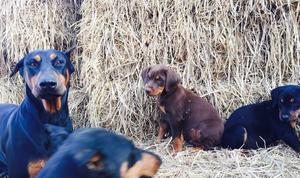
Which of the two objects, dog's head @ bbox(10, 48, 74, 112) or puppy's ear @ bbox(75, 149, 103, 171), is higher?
dog's head @ bbox(10, 48, 74, 112)

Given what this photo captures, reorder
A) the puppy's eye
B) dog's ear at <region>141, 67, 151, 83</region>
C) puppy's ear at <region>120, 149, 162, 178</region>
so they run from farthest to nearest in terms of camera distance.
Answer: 1. dog's ear at <region>141, 67, 151, 83</region>
2. the puppy's eye
3. puppy's ear at <region>120, 149, 162, 178</region>

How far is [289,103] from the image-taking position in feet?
15.1

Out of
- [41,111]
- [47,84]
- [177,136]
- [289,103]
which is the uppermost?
[47,84]

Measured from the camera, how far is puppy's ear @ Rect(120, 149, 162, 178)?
7.77 feet

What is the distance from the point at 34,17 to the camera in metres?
6.03

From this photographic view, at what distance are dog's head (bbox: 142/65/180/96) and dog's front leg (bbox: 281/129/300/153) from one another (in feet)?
4.25

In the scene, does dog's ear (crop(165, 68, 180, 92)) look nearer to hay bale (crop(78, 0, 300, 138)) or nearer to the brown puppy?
the brown puppy

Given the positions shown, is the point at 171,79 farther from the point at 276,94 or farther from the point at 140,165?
the point at 140,165

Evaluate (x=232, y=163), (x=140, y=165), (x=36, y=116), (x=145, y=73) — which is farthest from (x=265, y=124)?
(x=140, y=165)

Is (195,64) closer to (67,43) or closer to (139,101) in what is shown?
(139,101)

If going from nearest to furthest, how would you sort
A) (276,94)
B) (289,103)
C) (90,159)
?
(90,159), (289,103), (276,94)

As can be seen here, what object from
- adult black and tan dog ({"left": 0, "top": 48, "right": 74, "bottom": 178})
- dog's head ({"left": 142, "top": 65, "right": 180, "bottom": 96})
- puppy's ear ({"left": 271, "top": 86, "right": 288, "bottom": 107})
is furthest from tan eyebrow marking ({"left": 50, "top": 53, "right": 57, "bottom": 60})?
puppy's ear ({"left": 271, "top": 86, "right": 288, "bottom": 107})

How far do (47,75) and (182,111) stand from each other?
1742 mm

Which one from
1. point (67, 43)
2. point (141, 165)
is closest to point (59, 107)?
point (141, 165)
